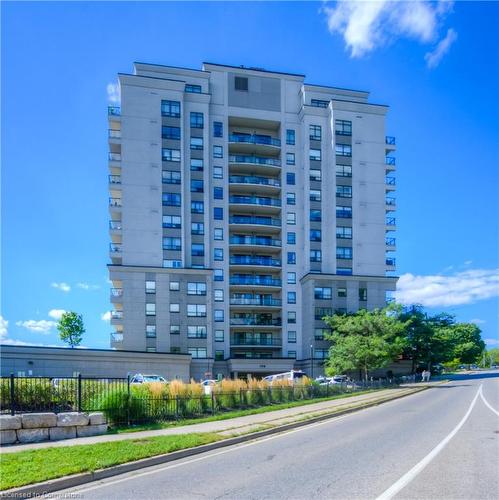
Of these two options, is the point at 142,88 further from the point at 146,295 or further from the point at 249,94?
the point at 146,295

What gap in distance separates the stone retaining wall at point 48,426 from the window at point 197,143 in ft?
162

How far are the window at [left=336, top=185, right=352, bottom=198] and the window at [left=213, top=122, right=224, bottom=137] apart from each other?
16.9 meters

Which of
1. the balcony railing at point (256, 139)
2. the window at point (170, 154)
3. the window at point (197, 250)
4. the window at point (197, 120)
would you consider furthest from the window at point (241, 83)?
the window at point (197, 250)

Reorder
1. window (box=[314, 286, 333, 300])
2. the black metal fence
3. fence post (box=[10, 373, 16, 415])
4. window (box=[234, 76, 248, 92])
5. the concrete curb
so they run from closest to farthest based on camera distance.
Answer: the concrete curb < fence post (box=[10, 373, 16, 415]) < the black metal fence < window (box=[314, 286, 333, 300]) < window (box=[234, 76, 248, 92])

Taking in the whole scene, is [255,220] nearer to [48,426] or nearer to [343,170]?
[343,170]

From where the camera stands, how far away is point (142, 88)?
5859 cm

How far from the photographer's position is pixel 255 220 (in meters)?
62.5

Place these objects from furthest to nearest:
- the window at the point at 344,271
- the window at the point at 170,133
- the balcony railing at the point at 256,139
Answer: the balcony railing at the point at 256,139, the window at the point at 344,271, the window at the point at 170,133

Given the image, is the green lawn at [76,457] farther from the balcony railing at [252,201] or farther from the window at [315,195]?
the window at [315,195]

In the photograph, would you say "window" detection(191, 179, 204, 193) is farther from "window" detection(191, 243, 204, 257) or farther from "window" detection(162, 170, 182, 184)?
"window" detection(191, 243, 204, 257)

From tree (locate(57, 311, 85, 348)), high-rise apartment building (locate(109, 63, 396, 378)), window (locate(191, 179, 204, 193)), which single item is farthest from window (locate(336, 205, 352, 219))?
tree (locate(57, 311, 85, 348))

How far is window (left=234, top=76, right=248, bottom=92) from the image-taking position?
209ft

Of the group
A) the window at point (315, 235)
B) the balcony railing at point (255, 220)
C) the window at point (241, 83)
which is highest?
the window at point (241, 83)

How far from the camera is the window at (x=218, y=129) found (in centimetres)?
6238
